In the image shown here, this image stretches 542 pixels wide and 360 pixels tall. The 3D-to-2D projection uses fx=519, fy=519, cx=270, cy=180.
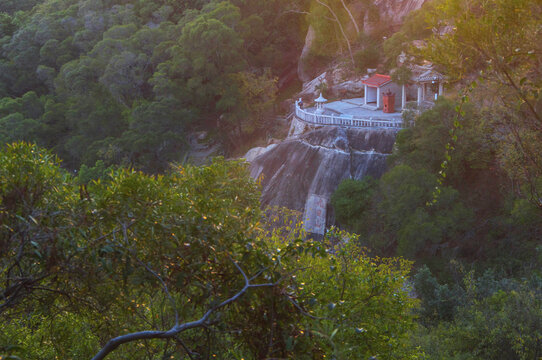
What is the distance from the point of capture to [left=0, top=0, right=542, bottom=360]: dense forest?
416 cm

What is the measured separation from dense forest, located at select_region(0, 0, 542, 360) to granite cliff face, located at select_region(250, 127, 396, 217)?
1426mm

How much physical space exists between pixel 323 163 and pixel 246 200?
575 inches

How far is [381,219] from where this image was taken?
54.1 ft

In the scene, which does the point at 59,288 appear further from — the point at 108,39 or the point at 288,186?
the point at 108,39

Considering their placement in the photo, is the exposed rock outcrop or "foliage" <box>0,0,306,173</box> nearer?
"foliage" <box>0,0,306,173</box>

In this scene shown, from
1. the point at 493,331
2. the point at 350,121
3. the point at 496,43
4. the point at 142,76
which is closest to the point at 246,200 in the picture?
the point at 496,43

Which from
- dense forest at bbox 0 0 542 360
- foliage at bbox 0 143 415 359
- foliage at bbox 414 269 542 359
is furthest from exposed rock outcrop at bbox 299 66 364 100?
foliage at bbox 0 143 415 359

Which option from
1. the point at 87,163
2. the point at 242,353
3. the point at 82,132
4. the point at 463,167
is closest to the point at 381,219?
the point at 463,167

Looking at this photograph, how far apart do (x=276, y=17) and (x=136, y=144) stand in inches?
555

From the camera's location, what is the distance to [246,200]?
5.66 m

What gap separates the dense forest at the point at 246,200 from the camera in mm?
4156

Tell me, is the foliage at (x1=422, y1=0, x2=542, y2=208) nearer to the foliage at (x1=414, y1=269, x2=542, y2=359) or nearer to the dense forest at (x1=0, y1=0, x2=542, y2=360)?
the dense forest at (x1=0, y1=0, x2=542, y2=360)

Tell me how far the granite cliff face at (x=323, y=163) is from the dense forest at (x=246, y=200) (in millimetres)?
1426

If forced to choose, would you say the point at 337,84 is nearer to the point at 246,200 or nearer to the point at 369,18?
the point at 369,18
